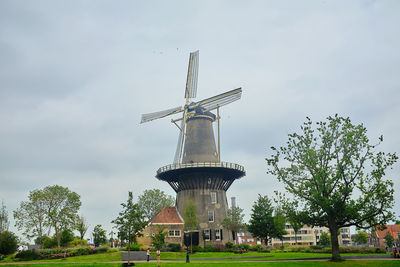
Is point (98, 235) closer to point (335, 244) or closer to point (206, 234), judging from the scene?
point (206, 234)

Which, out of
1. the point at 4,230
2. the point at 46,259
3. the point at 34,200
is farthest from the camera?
the point at 34,200

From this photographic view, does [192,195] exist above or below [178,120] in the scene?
below

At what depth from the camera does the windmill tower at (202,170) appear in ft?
166

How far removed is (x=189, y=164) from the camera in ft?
164

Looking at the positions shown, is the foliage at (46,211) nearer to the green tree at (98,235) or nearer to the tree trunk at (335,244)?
the green tree at (98,235)

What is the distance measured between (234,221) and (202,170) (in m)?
9.09

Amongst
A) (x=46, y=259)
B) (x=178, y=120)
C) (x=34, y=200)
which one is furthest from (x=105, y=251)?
(x=178, y=120)

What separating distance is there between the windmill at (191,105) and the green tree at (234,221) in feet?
30.1

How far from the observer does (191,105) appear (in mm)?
56656

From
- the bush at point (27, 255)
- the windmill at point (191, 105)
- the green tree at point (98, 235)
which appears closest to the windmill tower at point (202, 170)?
the windmill at point (191, 105)

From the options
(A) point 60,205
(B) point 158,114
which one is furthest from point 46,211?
(B) point 158,114

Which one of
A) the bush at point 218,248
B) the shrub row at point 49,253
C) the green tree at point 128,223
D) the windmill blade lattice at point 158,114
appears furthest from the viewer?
the windmill blade lattice at point 158,114

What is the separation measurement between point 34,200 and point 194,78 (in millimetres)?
34230

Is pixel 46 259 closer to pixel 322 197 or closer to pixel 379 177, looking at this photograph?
pixel 322 197
